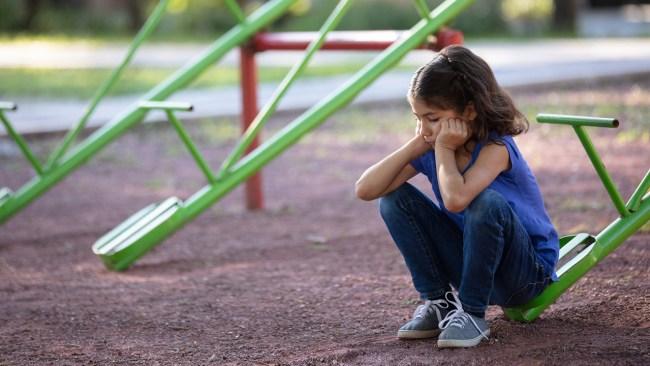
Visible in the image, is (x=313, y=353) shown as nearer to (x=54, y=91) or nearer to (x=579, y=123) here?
(x=579, y=123)

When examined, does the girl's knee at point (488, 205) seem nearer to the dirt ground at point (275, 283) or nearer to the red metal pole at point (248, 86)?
the dirt ground at point (275, 283)

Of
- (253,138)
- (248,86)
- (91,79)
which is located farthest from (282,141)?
(91,79)

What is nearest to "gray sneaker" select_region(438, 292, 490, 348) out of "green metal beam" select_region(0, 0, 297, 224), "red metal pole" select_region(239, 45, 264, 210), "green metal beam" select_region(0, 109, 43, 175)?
"green metal beam" select_region(0, 0, 297, 224)

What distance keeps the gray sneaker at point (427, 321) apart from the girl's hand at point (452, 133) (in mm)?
464

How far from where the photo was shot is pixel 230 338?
294 cm

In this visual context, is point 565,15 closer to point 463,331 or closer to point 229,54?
point 229,54

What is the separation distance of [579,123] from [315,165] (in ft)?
12.9

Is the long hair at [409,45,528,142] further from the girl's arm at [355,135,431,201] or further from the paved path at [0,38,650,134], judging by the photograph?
the paved path at [0,38,650,134]

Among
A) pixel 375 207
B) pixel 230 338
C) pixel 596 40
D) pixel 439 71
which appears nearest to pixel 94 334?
pixel 230 338

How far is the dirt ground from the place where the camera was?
2.72 meters

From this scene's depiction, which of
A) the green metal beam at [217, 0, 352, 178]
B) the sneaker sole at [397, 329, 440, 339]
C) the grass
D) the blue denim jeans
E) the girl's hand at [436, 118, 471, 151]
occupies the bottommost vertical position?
the sneaker sole at [397, 329, 440, 339]

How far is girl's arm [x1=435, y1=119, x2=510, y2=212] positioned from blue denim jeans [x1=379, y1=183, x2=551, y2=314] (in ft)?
0.11

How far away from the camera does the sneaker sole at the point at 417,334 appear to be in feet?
9.03

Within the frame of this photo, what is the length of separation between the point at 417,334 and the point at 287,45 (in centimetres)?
215
